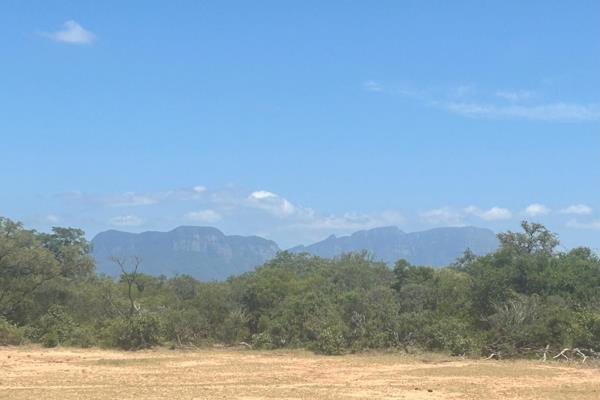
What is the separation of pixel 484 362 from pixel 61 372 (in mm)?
14312

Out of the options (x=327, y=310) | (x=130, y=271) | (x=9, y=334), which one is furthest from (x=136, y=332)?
(x=130, y=271)

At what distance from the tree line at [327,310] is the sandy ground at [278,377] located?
1.72 meters

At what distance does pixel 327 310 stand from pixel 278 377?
10624 mm

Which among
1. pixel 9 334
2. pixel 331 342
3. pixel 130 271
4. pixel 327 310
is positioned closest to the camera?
pixel 331 342

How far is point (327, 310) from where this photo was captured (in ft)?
102

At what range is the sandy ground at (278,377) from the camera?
675 inches

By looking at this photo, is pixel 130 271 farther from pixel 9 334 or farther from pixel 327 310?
pixel 327 310

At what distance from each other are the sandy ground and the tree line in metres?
1.72

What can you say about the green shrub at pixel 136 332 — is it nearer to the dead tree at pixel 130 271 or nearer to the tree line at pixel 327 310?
the tree line at pixel 327 310

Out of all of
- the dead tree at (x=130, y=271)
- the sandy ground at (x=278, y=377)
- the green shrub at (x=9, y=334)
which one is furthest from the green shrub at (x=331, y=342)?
the green shrub at (x=9, y=334)

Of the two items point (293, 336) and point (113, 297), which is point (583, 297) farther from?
point (113, 297)

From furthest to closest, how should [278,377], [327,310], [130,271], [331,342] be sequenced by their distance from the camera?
1. [130,271]
2. [327,310]
3. [331,342]
4. [278,377]

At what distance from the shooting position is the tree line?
1111 inches

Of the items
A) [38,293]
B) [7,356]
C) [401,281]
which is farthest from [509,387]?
[38,293]
